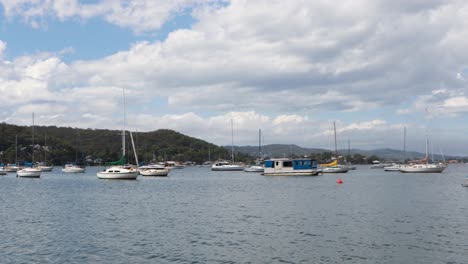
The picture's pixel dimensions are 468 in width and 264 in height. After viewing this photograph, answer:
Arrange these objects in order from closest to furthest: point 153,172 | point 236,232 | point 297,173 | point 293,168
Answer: point 236,232
point 297,173
point 293,168
point 153,172

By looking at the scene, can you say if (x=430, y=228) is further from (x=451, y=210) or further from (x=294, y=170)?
(x=294, y=170)

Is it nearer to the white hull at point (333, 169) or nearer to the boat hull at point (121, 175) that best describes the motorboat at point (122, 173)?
the boat hull at point (121, 175)

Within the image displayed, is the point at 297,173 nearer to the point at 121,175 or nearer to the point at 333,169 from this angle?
the point at 333,169

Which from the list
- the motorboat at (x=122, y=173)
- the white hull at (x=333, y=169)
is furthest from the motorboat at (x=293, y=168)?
the motorboat at (x=122, y=173)

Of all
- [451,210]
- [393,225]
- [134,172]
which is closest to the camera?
[393,225]

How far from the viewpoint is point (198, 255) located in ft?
93.2

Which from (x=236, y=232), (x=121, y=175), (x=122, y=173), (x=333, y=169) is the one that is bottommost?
→ (x=236, y=232)

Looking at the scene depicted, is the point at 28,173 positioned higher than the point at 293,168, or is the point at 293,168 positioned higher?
the point at 293,168

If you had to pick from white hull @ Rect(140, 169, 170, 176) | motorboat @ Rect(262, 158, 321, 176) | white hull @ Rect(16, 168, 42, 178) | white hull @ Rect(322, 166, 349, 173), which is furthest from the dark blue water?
white hull @ Rect(322, 166, 349, 173)

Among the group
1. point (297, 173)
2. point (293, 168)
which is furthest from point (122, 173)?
point (297, 173)

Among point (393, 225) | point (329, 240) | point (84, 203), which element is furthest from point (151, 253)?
point (84, 203)

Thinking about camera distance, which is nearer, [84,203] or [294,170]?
[84,203]

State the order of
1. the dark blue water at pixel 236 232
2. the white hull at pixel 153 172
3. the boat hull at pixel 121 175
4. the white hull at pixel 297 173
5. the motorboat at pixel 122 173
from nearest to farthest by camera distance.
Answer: the dark blue water at pixel 236 232 < the motorboat at pixel 122 173 < the boat hull at pixel 121 175 < the white hull at pixel 297 173 < the white hull at pixel 153 172

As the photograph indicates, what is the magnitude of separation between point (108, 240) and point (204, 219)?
11.7 meters
